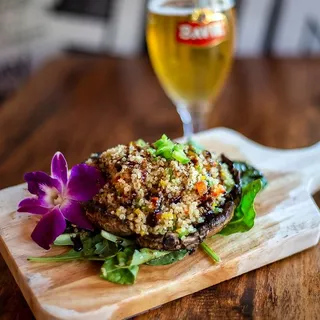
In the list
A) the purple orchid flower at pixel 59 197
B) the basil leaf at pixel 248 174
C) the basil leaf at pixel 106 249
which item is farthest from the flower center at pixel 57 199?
the basil leaf at pixel 248 174

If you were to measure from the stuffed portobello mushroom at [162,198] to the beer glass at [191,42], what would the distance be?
0.43 metres

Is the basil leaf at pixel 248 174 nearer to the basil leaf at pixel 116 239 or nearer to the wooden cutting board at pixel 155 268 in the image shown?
the wooden cutting board at pixel 155 268

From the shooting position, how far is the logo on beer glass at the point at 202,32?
4.60ft

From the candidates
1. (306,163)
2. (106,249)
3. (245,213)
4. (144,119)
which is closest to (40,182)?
(106,249)

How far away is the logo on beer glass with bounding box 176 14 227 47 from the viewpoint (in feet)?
4.60

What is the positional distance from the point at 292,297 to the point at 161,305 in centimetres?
25

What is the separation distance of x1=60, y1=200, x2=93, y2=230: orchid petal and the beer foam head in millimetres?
633

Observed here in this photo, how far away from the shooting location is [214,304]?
0.99 m

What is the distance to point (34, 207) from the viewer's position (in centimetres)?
108

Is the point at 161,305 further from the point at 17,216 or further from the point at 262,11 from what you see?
the point at 262,11

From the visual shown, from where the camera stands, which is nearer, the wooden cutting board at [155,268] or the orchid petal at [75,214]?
the wooden cutting board at [155,268]

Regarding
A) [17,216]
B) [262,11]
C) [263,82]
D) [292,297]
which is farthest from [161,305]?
[262,11]

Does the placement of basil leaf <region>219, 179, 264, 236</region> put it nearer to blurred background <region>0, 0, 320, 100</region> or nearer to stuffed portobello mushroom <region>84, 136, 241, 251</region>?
stuffed portobello mushroom <region>84, 136, 241, 251</region>

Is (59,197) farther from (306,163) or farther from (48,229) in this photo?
(306,163)
